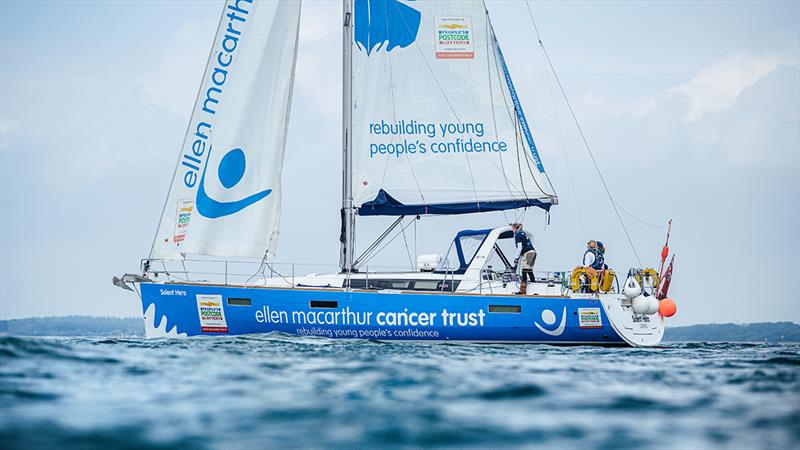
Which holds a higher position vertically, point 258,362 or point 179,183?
point 179,183

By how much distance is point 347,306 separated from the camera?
20.4 meters

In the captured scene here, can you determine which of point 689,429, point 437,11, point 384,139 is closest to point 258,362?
point 689,429

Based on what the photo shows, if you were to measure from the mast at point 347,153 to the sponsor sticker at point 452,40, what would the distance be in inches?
92.1

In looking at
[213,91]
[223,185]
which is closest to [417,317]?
[223,185]

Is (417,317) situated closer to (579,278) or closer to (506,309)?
(506,309)

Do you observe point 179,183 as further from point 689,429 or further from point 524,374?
point 689,429

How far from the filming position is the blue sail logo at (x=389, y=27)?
75.5ft

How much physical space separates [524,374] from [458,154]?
39.9ft

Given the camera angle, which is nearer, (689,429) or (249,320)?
(689,429)

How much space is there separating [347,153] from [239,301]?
16.2ft

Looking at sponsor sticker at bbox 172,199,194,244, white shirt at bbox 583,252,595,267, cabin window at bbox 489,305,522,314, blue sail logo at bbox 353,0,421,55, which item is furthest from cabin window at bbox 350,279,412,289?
blue sail logo at bbox 353,0,421,55

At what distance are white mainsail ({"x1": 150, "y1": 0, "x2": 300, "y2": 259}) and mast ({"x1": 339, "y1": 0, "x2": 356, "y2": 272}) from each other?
165cm

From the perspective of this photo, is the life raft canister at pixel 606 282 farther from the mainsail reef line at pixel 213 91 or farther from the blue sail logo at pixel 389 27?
the mainsail reef line at pixel 213 91

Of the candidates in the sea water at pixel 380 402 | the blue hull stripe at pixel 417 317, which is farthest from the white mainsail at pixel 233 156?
the sea water at pixel 380 402
